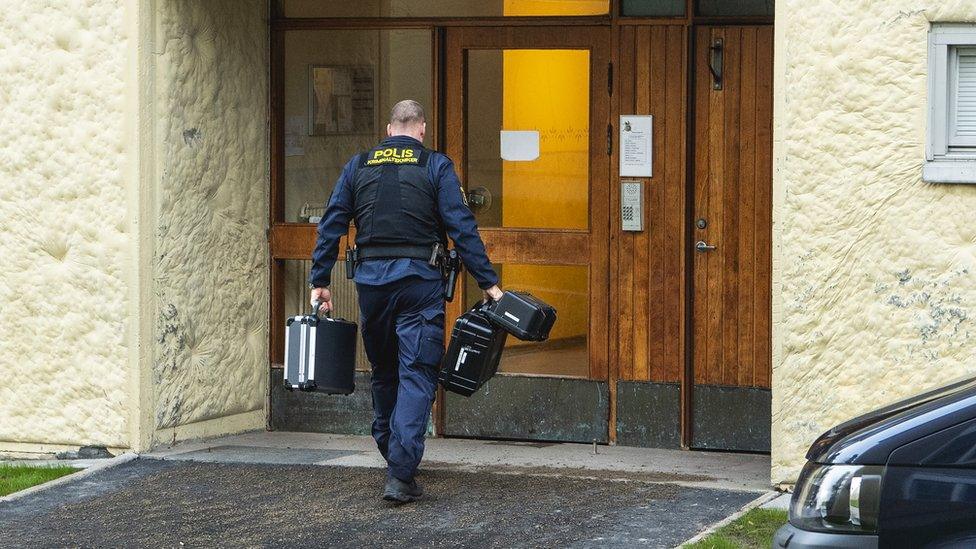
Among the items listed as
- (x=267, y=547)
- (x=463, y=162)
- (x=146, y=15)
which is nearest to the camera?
(x=267, y=547)

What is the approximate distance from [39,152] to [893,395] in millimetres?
4775

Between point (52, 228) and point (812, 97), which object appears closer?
point (812, 97)

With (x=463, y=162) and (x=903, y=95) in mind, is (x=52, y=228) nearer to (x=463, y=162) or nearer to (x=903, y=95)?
(x=463, y=162)

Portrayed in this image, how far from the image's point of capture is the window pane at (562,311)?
833 cm

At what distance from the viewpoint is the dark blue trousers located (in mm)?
6703

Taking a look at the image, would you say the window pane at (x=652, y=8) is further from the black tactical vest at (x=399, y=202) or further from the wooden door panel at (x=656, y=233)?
the black tactical vest at (x=399, y=202)

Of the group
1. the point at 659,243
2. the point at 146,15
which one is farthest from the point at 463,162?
the point at 146,15

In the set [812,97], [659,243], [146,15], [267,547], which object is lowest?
[267,547]

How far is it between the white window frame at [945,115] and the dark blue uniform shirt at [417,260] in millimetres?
2084

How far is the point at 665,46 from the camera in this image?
8.10 metres

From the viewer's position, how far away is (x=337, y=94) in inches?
346

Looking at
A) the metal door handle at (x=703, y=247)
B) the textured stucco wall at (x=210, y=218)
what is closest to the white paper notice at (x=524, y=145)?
the metal door handle at (x=703, y=247)

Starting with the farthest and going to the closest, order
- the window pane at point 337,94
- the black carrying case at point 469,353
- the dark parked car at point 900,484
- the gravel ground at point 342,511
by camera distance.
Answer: the window pane at point 337,94 → the black carrying case at point 469,353 → the gravel ground at point 342,511 → the dark parked car at point 900,484

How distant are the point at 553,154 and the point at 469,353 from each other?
1869 millimetres
